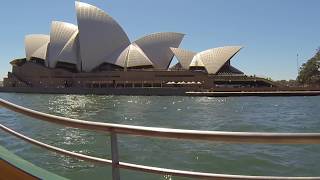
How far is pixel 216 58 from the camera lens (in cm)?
6894

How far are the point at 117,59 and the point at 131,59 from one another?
2.21m

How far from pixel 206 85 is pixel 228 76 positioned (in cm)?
493

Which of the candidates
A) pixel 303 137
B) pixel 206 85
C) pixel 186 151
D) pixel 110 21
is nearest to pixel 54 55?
pixel 110 21

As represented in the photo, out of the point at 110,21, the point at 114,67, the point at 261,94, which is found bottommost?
the point at 261,94

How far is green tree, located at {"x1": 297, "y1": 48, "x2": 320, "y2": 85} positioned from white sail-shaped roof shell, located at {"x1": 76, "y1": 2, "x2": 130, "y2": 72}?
29188mm

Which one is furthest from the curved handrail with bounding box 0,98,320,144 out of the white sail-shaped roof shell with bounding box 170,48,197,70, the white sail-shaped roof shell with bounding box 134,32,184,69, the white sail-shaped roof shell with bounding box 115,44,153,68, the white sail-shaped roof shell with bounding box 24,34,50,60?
the white sail-shaped roof shell with bounding box 24,34,50,60

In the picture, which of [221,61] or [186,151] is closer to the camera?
[186,151]

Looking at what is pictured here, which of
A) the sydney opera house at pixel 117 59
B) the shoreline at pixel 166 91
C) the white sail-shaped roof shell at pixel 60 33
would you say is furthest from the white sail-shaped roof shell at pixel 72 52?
the shoreline at pixel 166 91

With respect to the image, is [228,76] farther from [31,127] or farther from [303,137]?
[303,137]

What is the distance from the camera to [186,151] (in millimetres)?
8406

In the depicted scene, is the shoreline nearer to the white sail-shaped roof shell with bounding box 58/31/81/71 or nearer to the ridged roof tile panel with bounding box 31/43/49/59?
the white sail-shaped roof shell with bounding box 58/31/81/71

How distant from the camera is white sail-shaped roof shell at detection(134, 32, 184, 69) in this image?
7106 centimetres

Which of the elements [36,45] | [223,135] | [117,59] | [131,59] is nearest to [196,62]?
[131,59]

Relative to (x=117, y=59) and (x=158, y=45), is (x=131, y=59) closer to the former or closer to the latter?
(x=117, y=59)
